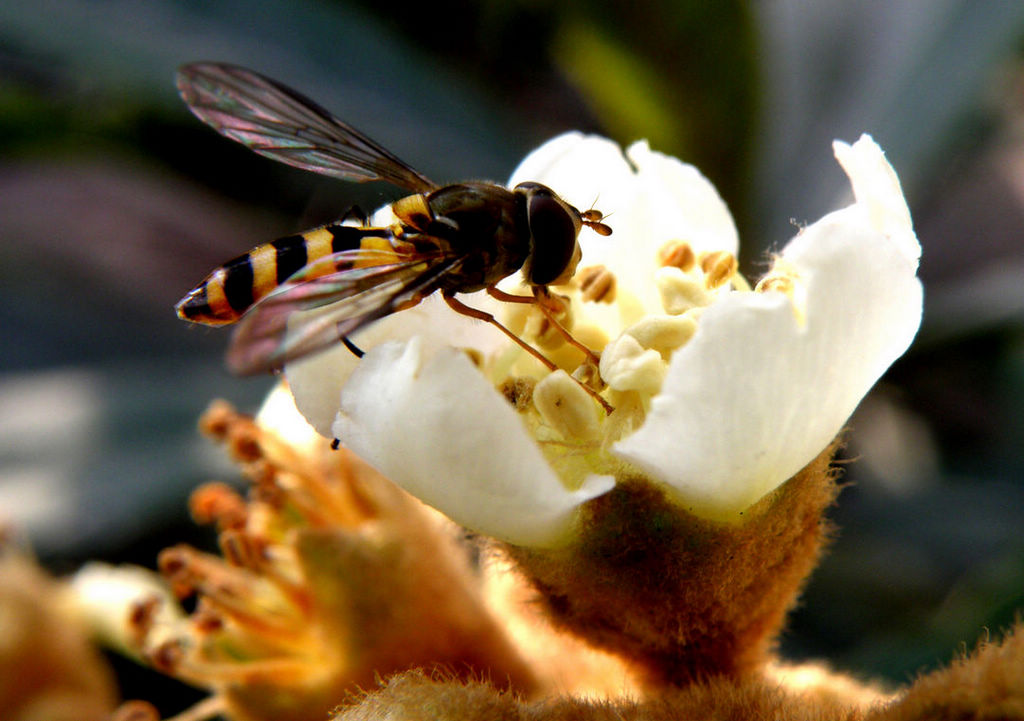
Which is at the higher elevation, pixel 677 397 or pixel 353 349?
pixel 677 397

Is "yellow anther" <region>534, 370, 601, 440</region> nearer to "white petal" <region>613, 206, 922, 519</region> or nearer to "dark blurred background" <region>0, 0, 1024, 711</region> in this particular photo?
"white petal" <region>613, 206, 922, 519</region>

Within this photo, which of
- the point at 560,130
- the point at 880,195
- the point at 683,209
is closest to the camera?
the point at 880,195

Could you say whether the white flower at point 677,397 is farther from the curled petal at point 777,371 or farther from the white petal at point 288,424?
the white petal at point 288,424

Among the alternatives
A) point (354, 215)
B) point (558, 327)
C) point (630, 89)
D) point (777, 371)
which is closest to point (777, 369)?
point (777, 371)

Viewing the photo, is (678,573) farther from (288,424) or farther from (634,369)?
(288,424)

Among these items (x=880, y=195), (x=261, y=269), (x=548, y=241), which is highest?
(x=880, y=195)

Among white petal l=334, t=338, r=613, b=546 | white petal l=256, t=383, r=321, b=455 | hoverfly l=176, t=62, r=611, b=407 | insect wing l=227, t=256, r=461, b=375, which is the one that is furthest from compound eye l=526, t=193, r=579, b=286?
white petal l=256, t=383, r=321, b=455

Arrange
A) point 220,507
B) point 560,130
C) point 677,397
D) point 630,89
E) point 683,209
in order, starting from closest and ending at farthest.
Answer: point 677,397 < point 683,209 < point 220,507 < point 630,89 < point 560,130
